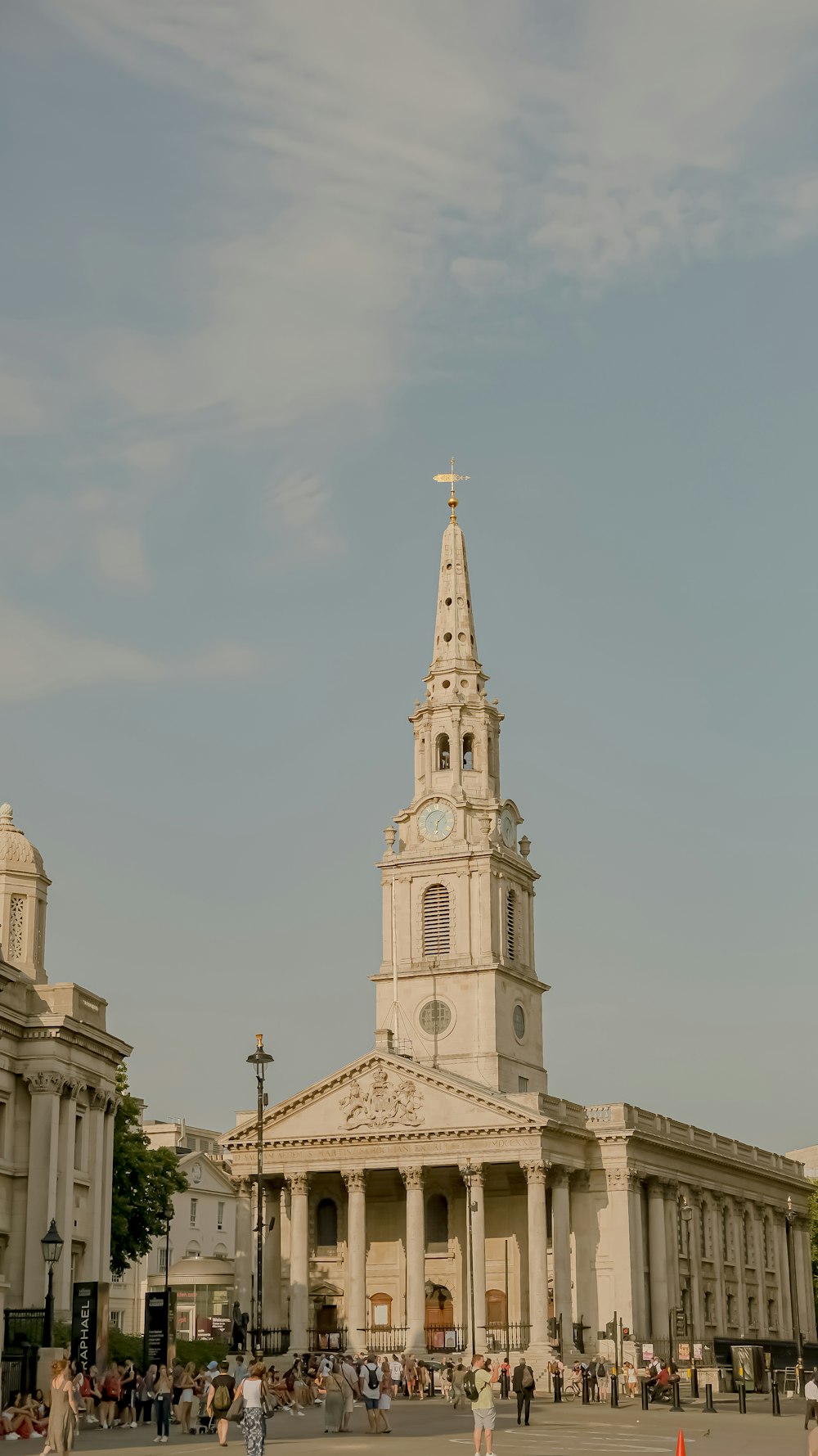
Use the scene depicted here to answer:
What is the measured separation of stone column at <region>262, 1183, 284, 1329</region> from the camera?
3406 inches

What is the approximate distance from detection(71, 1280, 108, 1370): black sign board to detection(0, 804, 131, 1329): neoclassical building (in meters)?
7.12

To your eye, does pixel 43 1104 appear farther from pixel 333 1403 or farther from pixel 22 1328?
pixel 333 1403

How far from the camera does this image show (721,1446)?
35.8 m

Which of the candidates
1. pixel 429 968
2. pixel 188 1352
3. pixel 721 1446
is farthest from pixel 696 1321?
pixel 721 1446

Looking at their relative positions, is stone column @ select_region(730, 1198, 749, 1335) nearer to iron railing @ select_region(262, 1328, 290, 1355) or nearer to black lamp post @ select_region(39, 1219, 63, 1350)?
iron railing @ select_region(262, 1328, 290, 1355)

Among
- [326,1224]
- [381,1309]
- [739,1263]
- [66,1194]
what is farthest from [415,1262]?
[66,1194]

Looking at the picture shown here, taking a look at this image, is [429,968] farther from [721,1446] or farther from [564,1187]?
[721,1446]

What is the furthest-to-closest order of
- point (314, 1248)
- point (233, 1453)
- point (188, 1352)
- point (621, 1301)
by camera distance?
point (314, 1248) → point (621, 1301) → point (188, 1352) → point (233, 1453)

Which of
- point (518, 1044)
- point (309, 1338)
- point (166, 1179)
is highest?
point (518, 1044)

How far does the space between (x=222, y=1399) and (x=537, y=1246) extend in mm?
48238

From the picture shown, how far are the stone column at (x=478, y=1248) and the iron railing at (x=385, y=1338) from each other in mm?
3268

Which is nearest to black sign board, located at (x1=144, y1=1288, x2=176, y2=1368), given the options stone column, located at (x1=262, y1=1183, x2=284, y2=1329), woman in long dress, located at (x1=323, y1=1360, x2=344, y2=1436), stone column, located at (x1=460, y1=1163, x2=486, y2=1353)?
woman in long dress, located at (x1=323, y1=1360, x2=344, y2=1436)

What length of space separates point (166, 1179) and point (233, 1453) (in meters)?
40.8

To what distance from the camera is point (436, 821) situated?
318 ft
